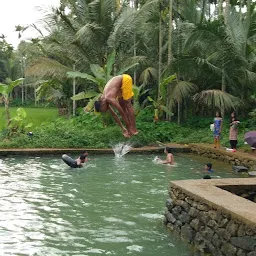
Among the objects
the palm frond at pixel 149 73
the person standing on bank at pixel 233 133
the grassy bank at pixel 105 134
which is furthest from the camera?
the palm frond at pixel 149 73

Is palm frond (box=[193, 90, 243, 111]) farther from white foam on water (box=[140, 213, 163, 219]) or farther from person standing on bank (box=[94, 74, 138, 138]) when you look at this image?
person standing on bank (box=[94, 74, 138, 138])

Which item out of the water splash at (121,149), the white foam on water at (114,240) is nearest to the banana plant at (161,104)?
the water splash at (121,149)

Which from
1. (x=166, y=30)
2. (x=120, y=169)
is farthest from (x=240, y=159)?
(x=166, y=30)

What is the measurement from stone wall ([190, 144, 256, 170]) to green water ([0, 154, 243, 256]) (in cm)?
38

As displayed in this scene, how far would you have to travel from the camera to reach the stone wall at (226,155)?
43.0 ft

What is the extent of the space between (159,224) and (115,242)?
116cm

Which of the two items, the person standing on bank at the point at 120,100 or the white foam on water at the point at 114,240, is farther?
the white foam on water at the point at 114,240

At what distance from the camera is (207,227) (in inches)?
230

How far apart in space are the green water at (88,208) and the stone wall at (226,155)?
0.38m

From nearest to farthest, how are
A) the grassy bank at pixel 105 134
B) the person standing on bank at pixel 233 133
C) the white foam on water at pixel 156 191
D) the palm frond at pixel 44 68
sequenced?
the white foam on water at pixel 156 191, the person standing on bank at pixel 233 133, the grassy bank at pixel 105 134, the palm frond at pixel 44 68

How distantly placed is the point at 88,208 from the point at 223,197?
3.09 meters

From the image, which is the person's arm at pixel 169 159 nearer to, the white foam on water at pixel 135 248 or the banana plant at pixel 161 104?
the banana plant at pixel 161 104

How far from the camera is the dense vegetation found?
55.6 ft

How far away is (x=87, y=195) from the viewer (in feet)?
30.7
